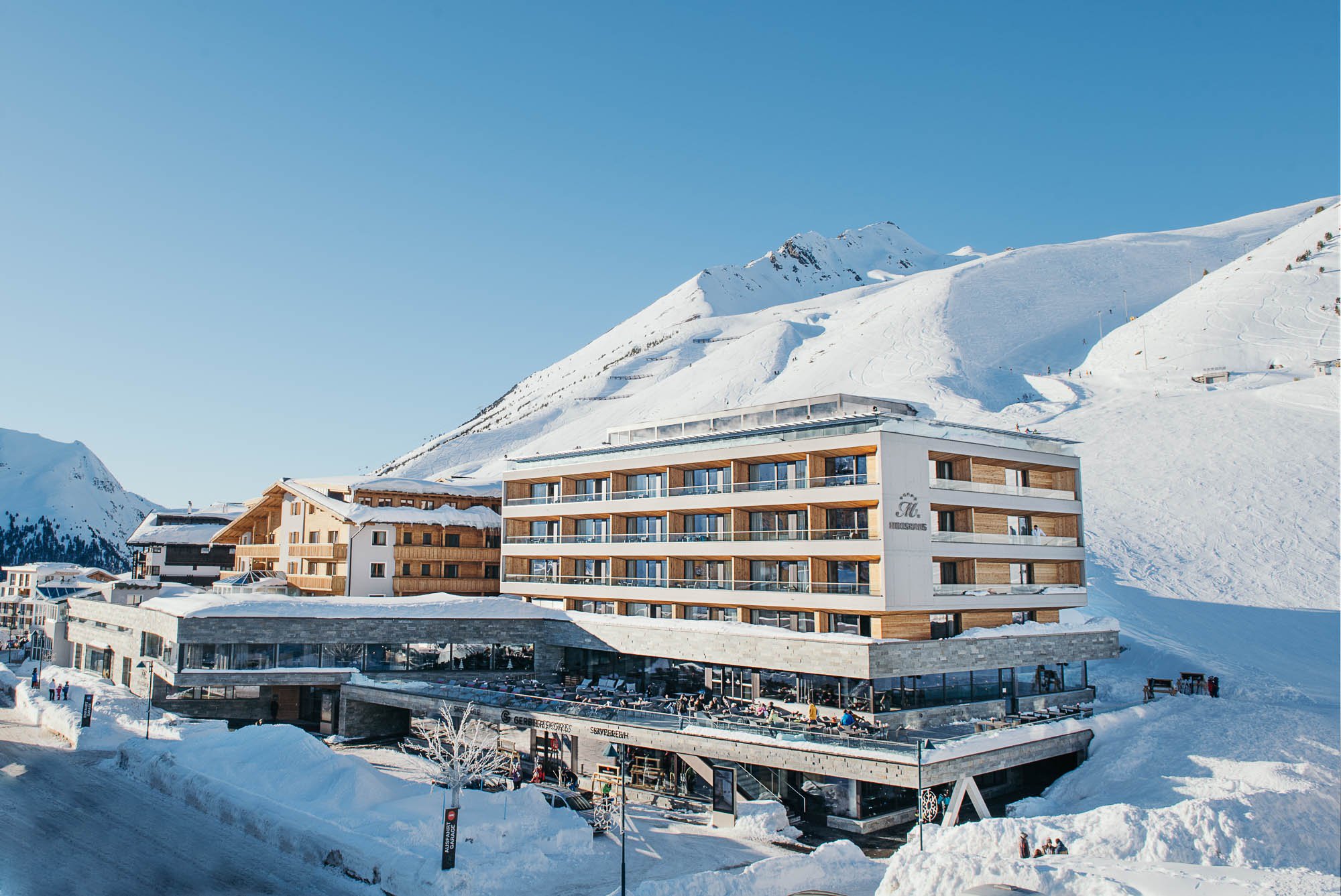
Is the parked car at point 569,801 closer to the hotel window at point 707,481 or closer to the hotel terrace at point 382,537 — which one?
the hotel window at point 707,481

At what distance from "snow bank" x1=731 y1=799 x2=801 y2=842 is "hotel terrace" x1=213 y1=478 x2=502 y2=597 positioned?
34.1 m

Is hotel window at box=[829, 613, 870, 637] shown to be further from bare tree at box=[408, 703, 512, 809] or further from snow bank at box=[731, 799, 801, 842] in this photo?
bare tree at box=[408, 703, 512, 809]

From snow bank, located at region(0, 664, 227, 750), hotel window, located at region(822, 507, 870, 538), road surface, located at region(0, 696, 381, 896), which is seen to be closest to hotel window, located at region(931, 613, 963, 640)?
hotel window, located at region(822, 507, 870, 538)

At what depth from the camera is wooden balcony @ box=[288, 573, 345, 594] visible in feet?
197

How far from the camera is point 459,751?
38.9 meters

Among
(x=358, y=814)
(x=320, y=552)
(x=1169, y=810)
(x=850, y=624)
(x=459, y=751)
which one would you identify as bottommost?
(x=358, y=814)

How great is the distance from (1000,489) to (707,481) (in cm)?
1462

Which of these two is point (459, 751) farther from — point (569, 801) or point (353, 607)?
point (353, 607)

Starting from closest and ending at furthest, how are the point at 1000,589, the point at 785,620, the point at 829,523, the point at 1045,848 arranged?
the point at 1045,848, the point at 829,523, the point at 785,620, the point at 1000,589

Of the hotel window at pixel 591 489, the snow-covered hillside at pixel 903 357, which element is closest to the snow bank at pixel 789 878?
the hotel window at pixel 591 489

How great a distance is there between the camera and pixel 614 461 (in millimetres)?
54250

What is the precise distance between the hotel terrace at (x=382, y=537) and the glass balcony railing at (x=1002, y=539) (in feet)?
109

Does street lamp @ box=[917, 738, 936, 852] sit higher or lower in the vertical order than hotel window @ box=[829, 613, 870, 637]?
lower

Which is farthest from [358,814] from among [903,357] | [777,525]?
[903,357]
